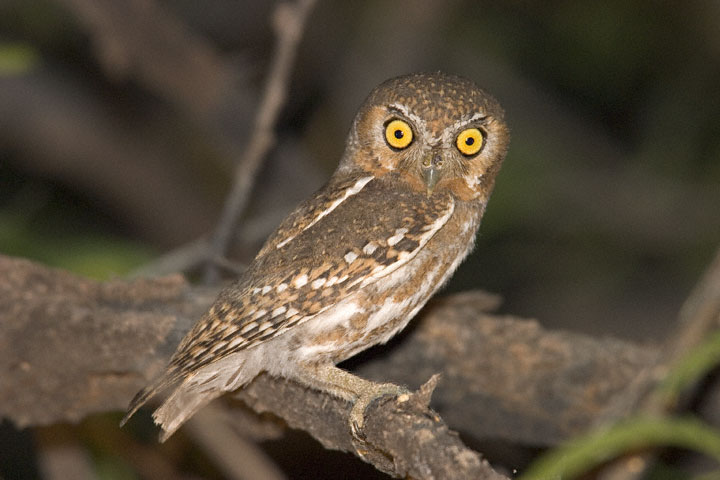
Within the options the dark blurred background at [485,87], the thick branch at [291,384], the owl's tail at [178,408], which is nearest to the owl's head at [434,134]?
the thick branch at [291,384]

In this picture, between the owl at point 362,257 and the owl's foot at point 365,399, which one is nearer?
the owl's foot at point 365,399

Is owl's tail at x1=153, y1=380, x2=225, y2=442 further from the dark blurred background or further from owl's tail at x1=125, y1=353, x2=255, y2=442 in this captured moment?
the dark blurred background

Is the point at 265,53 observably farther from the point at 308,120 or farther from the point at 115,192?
the point at 115,192

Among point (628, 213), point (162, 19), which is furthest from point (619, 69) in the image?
point (162, 19)

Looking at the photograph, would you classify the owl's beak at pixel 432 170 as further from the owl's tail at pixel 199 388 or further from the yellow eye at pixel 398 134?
the owl's tail at pixel 199 388

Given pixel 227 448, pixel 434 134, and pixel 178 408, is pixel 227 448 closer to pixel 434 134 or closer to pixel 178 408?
pixel 178 408

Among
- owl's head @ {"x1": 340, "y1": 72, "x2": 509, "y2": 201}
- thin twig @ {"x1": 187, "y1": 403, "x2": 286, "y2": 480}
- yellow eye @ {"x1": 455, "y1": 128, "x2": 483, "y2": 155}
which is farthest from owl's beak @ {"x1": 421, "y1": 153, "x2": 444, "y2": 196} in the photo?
thin twig @ {"x1": 187, "y1": 403, "x2": 286, "y2": 480}

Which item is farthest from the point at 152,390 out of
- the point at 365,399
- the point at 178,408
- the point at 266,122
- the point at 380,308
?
the point at 266,122
